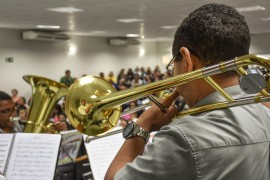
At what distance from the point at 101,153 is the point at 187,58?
1.23 metres

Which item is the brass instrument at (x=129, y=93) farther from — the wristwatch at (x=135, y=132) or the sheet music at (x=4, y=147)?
the sheet music at (x=4, y=147)

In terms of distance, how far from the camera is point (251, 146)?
100cm

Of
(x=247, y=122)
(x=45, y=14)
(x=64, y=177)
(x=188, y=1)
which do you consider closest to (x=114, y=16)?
(x=45, y=14)

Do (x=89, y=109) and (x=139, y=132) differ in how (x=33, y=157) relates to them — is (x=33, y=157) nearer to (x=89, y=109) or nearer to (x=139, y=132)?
(x=89, y=109)

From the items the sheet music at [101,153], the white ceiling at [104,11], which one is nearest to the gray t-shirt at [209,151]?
the sheet music at [101,153]

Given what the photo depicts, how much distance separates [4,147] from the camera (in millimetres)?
2287

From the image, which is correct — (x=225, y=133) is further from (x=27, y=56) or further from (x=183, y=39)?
(x=27, y=56)

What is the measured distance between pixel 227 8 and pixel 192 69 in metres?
0.20

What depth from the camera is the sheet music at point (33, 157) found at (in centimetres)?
215

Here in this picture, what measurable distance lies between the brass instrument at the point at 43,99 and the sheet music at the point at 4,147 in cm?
Answer: 84

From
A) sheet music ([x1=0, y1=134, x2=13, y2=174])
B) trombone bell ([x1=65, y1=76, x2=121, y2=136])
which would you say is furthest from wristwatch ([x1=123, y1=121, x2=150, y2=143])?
sheet music ([x1=0, y1=134, x2=13, y2=174])

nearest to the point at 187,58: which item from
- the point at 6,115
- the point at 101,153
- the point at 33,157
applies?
the point at 101,153

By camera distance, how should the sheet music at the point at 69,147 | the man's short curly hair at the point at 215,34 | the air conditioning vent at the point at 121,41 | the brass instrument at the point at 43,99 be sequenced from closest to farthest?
the man's short curly hair at the point at 215,34
the sheet music at the point at 69,147
the brass instrument at the point at 43,99
the air conditioning vent at the point at 121,41

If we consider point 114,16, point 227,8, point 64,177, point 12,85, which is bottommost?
point 12,85
